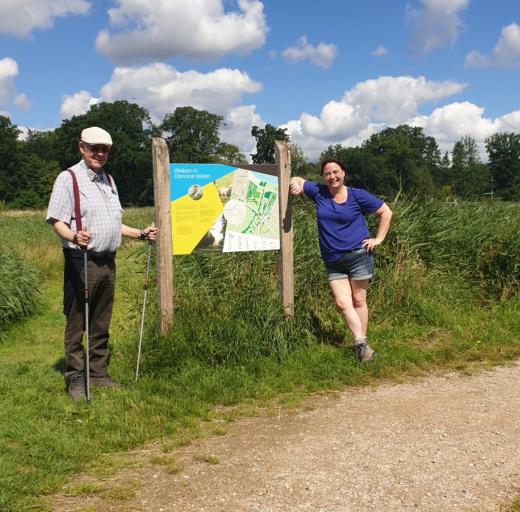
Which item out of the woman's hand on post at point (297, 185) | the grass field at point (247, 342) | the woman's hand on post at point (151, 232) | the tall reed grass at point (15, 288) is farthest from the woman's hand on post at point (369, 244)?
the tall reed grass at point (15, 288)

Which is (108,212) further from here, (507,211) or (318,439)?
(507,211)

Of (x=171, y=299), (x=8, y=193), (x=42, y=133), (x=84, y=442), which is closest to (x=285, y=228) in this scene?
(x=171, y=299)

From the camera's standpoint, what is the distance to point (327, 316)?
6.38 meters

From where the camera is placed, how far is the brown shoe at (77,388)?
4.41 meters

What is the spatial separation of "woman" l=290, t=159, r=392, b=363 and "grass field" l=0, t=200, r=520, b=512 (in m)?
0.41

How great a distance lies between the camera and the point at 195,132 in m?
80.4

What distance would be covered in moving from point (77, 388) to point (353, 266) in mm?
2724

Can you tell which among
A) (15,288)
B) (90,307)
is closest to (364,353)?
(90,307)

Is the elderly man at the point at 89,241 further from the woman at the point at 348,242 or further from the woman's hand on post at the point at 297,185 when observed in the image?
the woman at the point at 348,242

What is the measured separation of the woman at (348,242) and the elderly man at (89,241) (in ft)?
6.45

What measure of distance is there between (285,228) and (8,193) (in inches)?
2893

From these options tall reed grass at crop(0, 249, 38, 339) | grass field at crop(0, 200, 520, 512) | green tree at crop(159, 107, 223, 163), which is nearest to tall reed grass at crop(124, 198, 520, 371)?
grass field at crop(0, 200, 520, 512)

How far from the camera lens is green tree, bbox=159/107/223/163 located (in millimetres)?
79375

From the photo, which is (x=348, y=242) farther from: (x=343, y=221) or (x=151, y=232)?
(x=151, y=232)
